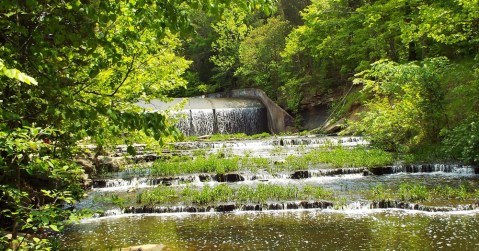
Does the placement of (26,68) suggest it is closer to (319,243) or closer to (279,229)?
(319,243)

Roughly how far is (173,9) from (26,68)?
1.53m

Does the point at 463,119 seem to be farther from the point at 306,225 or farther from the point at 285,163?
the point at 306,225

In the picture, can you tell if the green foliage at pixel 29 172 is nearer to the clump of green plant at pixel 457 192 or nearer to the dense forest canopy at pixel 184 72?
the dense forest canopy at pixel 184 72

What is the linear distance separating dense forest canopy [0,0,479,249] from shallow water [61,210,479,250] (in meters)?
1.70

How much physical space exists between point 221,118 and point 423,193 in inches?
1025

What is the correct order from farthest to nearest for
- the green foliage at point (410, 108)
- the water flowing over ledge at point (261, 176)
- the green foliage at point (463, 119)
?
the green foliage at point (410, 108) < the water flowing over ledge at point (261, 176) < the green foliage at point (463, 119)

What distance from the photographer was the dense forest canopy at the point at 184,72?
2959 millimetres

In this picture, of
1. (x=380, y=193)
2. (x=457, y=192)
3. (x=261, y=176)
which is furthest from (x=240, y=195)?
(x=457, y=192)

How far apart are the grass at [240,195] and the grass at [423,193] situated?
4.87ft

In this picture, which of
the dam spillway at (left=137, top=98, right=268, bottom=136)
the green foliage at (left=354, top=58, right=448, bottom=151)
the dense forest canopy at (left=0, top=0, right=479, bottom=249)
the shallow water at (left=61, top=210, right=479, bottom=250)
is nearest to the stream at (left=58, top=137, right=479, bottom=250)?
the shallow water at (left=61, top=210, right=479, bottom=250)

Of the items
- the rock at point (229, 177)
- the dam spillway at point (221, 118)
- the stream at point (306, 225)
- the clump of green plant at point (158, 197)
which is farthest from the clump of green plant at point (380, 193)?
the dam spillway at point (221, 118)

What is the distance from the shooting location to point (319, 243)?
806 centimetres

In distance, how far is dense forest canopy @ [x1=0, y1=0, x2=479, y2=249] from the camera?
296 cm

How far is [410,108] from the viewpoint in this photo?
16.5 m
